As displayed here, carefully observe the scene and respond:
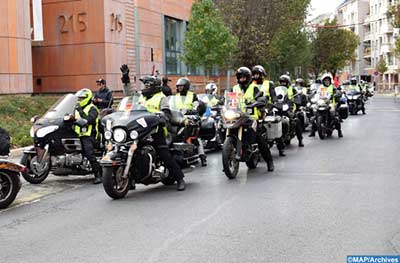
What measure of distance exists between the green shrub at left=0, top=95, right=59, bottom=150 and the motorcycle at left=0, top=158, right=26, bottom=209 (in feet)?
20.6

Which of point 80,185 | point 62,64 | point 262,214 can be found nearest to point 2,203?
point 80,185

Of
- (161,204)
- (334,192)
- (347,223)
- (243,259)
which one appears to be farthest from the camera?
(334,192)

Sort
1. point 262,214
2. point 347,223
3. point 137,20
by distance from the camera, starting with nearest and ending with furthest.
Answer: point 347,223, point 262,214, point 137,20

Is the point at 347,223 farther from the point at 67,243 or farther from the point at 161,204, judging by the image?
the point at 67,243

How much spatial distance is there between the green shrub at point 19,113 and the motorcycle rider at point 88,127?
4.65 meters

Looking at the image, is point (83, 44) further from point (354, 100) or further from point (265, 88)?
point (265, 88)

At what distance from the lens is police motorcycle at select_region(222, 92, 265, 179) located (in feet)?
31.9

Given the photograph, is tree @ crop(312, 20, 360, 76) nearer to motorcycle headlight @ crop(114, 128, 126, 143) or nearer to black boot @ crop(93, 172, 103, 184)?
black boot @ crop(93, 172, 103, 184)

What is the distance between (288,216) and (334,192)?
172 centimetres

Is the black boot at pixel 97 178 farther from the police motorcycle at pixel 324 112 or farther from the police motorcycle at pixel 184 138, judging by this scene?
the police motorcycle at pixel 324 112

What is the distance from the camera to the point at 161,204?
789cm

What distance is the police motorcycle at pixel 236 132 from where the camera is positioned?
9.73 metres

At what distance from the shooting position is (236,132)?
9.97 metres

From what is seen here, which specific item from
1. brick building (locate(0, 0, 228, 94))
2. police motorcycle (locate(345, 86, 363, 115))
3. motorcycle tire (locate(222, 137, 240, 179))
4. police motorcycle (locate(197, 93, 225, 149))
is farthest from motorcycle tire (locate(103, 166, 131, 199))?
police motorcycle (locate(345, 86, 363, 115))
